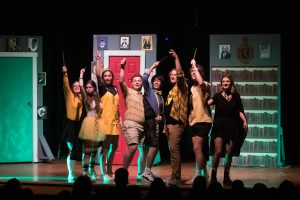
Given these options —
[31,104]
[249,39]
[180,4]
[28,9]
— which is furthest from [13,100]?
[249,39]

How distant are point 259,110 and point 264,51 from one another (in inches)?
34.7

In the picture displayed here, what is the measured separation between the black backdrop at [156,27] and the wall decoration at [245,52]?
0.64 m

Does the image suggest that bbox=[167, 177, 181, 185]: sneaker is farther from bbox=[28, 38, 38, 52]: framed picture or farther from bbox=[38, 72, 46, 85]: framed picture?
bbox=[28, 38, 38, 52]: framed picture

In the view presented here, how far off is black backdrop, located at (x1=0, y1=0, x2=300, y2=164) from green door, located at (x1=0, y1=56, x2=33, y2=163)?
469mm

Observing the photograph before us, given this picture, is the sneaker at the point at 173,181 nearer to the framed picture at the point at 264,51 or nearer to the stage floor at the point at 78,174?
the stage floor at the point at 78,174

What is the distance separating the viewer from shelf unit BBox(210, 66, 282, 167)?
9344mm

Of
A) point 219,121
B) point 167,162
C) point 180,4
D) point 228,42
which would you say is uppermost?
point 180,4

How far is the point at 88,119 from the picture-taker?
738 centimetres

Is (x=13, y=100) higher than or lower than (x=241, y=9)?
lower

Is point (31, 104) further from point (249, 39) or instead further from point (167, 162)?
point (249, 39)

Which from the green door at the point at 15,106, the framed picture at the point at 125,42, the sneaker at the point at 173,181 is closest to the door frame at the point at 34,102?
the green door at the point at 15,106

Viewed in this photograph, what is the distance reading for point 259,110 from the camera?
9.40 meters

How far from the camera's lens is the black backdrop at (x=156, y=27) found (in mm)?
9812

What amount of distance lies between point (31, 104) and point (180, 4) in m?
2.86
